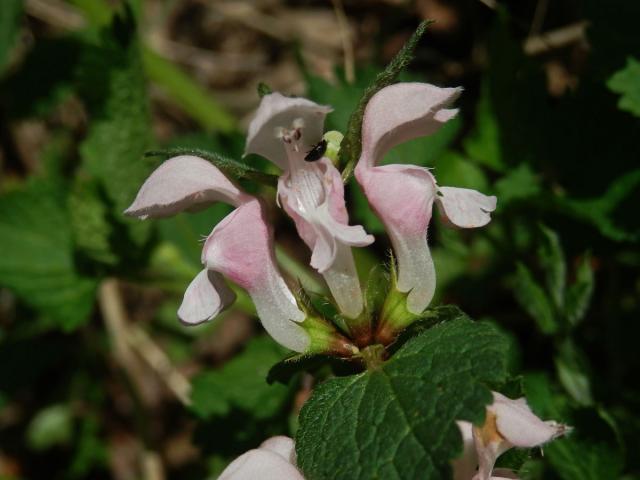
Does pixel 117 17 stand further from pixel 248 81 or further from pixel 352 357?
pixel 248 81

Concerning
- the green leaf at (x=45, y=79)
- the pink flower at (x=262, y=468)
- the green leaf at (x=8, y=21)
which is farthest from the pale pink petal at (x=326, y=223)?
the green leaf at (x=45, y=79)

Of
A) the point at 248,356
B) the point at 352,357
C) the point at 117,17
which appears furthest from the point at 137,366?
the point at 352,357

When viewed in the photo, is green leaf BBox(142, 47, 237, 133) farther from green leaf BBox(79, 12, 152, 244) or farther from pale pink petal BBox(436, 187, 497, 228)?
pale pink petal BBox(436, 187, 497, 228)

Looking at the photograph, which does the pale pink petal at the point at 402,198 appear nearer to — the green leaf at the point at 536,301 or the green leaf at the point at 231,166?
the green leaf at the point at 231,166

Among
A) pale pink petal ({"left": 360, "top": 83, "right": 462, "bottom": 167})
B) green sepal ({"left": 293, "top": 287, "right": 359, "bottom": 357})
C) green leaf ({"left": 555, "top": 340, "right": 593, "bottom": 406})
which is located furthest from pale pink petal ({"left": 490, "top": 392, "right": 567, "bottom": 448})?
green leaf ({"left": 555, "top": 340, "right": 593, "bottom": 406})

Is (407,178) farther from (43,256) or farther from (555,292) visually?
(43,256)

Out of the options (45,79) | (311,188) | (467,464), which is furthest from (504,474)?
(45,79)
